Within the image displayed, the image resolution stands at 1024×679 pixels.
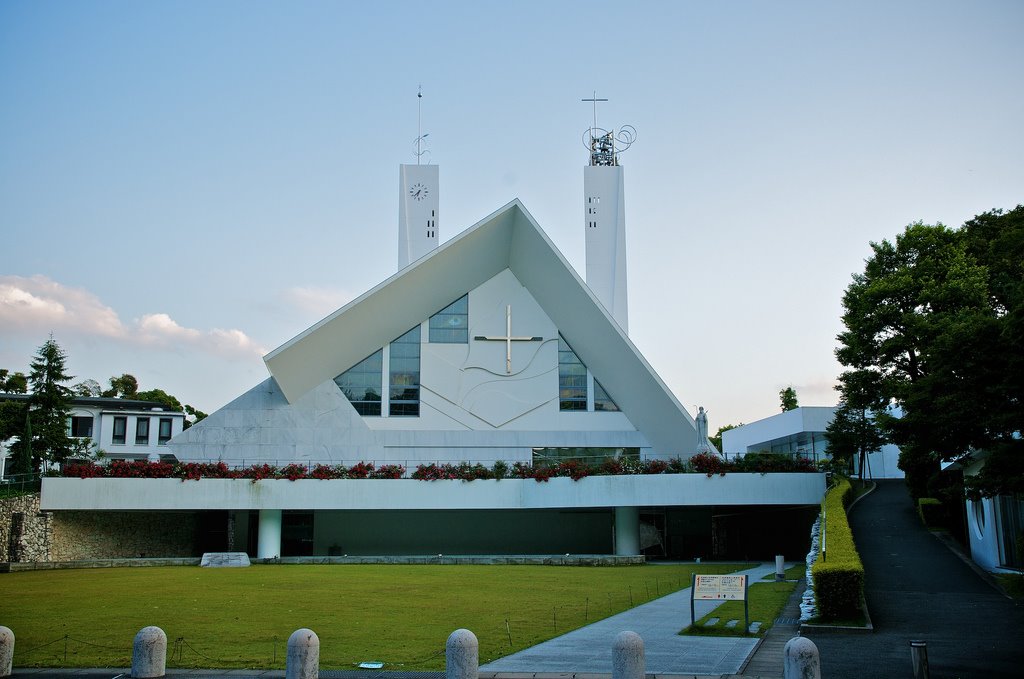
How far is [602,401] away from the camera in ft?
93.0

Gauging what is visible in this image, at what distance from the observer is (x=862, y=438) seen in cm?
3300

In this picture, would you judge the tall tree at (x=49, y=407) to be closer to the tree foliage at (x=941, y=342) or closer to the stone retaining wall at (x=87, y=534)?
the stone retaining wall at (x=87, y=534)

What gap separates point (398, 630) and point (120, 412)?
33.1m

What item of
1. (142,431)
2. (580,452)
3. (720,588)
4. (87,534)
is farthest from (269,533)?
(142,431)

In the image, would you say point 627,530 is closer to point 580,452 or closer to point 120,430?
point 580,452

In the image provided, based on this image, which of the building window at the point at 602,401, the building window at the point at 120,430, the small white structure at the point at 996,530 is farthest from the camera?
the building window at the point at 120,430

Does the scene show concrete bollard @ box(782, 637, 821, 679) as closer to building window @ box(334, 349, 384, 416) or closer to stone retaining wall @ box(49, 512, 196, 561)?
stone retaining wall @ box(49, 512, 196, 561)

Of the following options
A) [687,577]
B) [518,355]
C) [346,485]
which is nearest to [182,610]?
[687,577]

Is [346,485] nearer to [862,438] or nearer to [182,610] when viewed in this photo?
[182,610]

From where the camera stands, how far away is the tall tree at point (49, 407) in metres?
29.7

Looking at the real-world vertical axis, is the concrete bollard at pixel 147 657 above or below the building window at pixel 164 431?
below

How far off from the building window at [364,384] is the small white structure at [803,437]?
Result: 1650 centimetres

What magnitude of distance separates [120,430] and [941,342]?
3578 centimetres

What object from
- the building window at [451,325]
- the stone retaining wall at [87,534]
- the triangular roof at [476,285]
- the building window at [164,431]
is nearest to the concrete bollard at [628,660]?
the triangular roof at [476,285]
